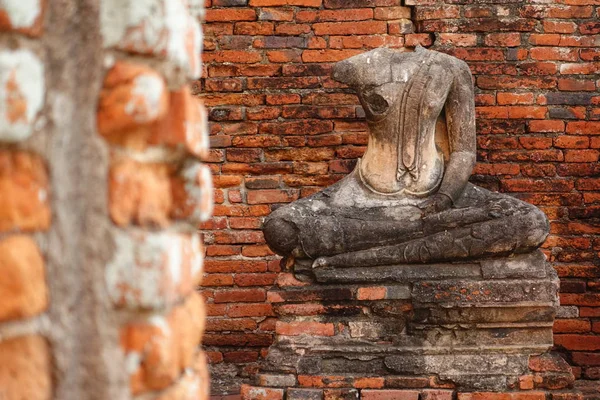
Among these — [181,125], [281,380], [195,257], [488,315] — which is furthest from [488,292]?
[181,125]

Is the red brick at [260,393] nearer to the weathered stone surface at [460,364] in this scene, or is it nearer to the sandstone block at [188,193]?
the weathered stone surface at [460,364]

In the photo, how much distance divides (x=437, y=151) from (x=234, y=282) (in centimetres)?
161

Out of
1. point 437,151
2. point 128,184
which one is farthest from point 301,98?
point 128,184

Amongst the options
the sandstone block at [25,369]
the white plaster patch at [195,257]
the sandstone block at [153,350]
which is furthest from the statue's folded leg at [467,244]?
the sandstone block at [25,369]

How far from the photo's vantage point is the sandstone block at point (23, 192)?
3.39ft

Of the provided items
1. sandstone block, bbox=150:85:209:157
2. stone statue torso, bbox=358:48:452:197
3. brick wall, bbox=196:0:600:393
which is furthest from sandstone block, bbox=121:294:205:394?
brick wall, bbox=196:0:600:393

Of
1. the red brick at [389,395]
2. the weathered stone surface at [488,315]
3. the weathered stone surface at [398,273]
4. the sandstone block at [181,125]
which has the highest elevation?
the sandstone block at [181,125]

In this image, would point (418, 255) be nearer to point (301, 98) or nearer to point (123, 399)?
point (301, 98)

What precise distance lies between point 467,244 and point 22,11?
300cm

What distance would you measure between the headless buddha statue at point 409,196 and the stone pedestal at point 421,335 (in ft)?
0.36

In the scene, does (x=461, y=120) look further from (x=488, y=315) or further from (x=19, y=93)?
(x=19, y=93)

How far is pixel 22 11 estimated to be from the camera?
1036 mm

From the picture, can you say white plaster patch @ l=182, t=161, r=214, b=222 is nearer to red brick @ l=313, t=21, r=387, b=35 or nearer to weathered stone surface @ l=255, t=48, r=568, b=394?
weathered stone surface @ l=255, t=48, r=568, b=394

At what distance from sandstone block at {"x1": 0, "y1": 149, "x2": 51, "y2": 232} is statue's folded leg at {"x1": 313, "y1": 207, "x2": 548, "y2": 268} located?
287 cm
